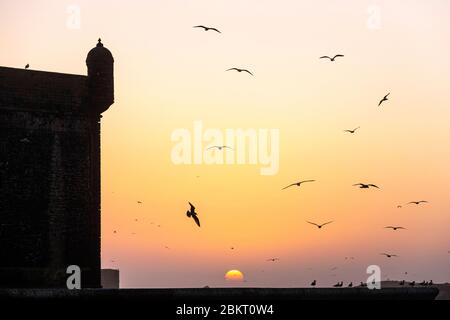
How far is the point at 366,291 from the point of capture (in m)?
20.4

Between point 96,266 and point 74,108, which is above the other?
point 74,108
